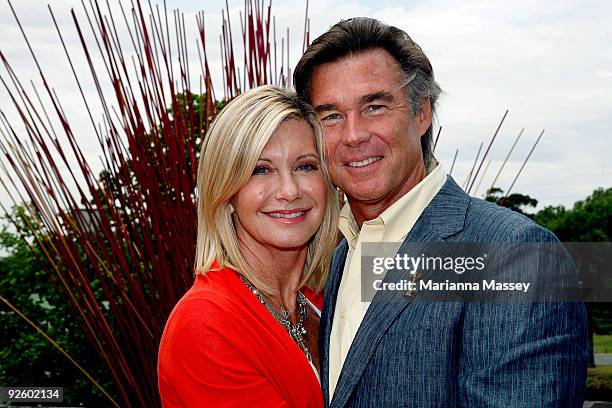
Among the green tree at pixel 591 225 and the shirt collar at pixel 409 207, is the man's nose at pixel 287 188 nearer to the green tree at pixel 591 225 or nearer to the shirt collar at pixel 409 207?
the shirt collar at pixel 409 207

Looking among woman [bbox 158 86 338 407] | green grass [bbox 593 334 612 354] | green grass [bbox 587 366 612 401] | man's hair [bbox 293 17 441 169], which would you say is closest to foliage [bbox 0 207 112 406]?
woman [bbox 158 86 338 407]

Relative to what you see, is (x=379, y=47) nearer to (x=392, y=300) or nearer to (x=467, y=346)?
(x=392, y=300)

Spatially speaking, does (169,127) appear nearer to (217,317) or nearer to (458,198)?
(217,317)

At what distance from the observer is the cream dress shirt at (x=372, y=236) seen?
165 centimetres

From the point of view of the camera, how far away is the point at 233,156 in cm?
174

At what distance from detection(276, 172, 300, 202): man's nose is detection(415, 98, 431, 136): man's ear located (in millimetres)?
353

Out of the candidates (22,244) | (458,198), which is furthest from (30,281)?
(458,198)

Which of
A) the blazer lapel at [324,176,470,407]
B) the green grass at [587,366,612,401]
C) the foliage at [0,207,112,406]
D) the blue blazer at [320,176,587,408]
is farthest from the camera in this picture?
the green grass at [587,366,612,401]

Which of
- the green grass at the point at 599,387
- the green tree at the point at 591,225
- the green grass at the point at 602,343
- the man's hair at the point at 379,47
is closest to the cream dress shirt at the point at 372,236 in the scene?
the man's hair at the point at 379,47

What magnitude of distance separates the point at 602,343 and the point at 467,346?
1561 centimetres

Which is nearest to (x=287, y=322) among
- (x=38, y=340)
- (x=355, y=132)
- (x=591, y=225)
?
(x=355, y=132)

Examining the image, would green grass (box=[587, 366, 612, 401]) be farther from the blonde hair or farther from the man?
the blonde hair

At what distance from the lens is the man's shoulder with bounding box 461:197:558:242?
135 cm

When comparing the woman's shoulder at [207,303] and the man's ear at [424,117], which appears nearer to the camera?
the woman's shoulder at [207,303]
